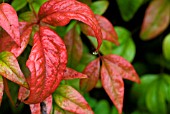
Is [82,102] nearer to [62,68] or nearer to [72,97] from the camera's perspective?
[72,97]

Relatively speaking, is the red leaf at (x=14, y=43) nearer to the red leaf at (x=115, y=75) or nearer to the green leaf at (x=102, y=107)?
the red leaf at (x=115, y=75)

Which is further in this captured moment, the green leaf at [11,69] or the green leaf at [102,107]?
the green leaf at [102,107]

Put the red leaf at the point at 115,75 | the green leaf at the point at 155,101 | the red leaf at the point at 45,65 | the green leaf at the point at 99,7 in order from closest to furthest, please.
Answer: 1. the red leaf at the point at 45,65
2. the red leaf at the point at 115,75
3. the green leaf at the point at 99,7
4. the green leaf at the point at 155,101

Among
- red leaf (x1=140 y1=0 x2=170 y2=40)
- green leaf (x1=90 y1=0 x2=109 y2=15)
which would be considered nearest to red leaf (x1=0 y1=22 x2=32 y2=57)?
green leaf (x1=90 y1=0 x2=109 y2=15)

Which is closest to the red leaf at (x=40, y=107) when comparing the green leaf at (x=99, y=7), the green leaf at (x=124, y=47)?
the green leaf at (x=99, y=7)

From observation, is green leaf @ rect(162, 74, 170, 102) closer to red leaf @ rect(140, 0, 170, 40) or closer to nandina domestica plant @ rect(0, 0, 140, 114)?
red leaf @ rect(140, 0, 170, 40)

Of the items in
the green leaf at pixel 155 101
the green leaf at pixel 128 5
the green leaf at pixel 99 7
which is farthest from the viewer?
the green leaf at pixel 155 101

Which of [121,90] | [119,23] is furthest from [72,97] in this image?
[119,23]

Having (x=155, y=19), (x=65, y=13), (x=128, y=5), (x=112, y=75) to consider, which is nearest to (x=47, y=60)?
(x=65, y=13)

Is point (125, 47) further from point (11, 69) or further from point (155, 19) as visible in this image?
point (11, 69)
